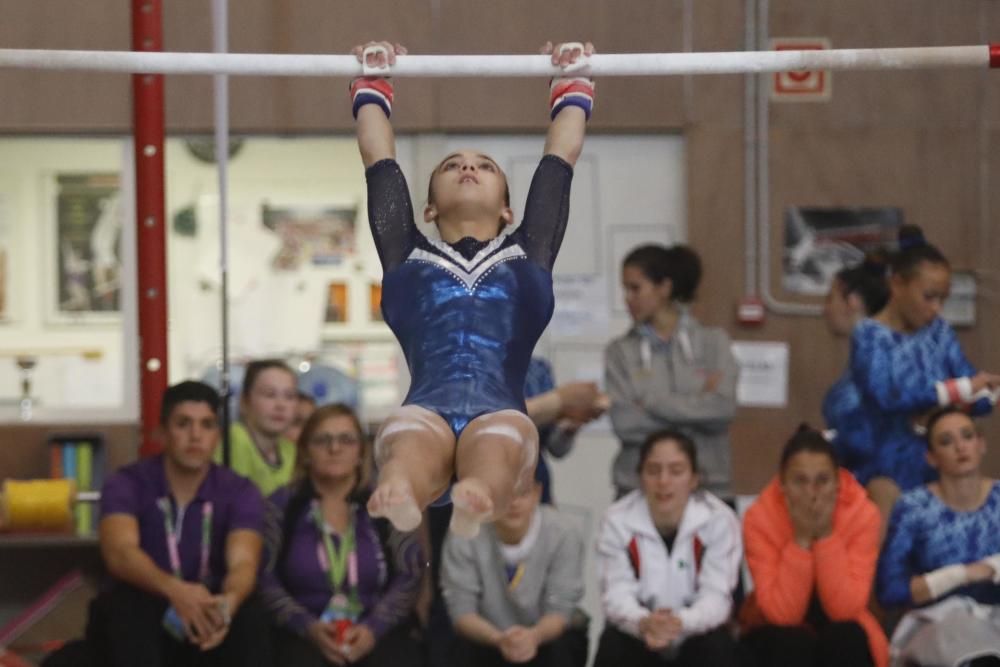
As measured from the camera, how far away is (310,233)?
6.38 meters

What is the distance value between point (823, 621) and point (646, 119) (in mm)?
2327

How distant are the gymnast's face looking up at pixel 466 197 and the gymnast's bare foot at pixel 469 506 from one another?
81 centimetres

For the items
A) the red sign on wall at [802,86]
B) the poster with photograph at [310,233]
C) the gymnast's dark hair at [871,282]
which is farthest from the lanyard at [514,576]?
the red sign on wall at [802,86]

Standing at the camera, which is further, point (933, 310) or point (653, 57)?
point (933, 310)

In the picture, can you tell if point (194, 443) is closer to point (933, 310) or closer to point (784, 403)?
point (933, 310)

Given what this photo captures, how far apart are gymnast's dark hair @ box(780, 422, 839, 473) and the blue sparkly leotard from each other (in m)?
1.23

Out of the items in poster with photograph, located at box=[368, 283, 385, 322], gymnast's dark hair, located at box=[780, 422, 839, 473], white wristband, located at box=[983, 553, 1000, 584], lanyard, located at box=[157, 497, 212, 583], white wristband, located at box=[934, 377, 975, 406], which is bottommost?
white wristband, located at box=[983, 553, 1000, 584]

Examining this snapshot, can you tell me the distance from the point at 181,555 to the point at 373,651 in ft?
1.98

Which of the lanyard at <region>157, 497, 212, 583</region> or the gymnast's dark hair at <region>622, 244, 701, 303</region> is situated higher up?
the gymnast's dark hair at <region>622, 244, 701, 303</region>

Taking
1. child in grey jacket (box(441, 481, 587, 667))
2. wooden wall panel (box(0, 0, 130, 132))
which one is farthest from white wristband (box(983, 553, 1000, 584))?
wooden wall panel (box(0, 0, 130, 132))

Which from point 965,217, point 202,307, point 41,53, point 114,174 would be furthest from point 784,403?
point 41,53

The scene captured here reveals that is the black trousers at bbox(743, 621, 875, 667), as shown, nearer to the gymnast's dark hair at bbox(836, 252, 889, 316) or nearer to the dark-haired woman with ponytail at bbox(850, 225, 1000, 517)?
the dark-haired woman with ponytail at bbox(850, 225, 1000, 517)

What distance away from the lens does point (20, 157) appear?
6.33m

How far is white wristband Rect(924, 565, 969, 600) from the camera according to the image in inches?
187
